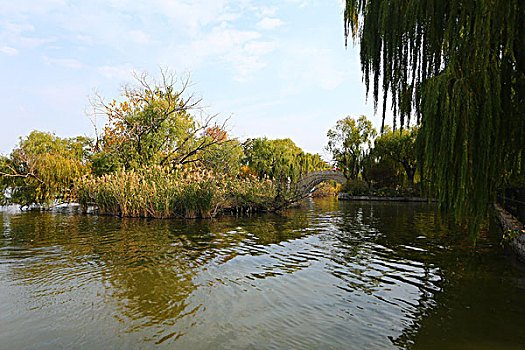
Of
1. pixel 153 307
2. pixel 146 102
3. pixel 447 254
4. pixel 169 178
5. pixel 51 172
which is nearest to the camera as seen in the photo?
pixel 153 307

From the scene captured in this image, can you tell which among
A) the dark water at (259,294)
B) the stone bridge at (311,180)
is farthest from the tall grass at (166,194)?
the dark water at (259,294)

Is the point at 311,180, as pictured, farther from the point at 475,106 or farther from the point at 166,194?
the point at 475,106

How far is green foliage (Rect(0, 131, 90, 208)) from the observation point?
22094mm

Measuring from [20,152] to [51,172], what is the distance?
2951mm

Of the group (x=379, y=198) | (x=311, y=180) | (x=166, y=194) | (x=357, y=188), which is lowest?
(x=379, y=198)

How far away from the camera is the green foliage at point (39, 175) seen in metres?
22.1

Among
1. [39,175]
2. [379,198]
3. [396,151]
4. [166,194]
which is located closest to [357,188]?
[379,198]

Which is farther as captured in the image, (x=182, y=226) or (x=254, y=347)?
(x=182, y=226)

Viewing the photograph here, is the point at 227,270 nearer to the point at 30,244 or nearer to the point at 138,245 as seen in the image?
the point at 138,245

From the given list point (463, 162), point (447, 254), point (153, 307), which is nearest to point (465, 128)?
point (463, 162)

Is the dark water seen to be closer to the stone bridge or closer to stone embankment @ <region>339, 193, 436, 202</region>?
the stone bridge

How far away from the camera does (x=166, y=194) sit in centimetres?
1673

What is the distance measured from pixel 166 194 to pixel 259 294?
1193 cm

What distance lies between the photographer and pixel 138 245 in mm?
10188
